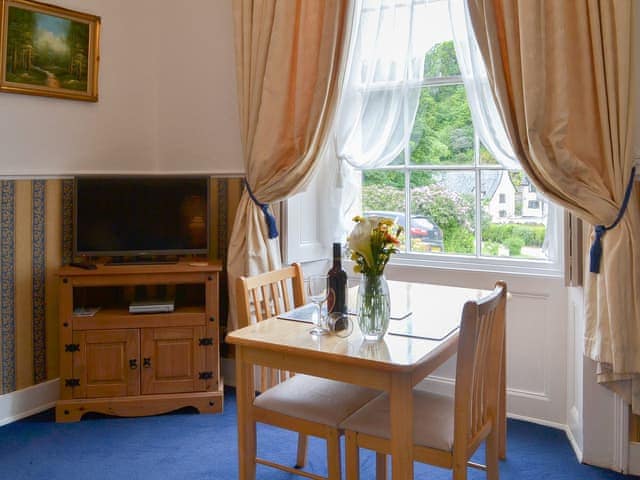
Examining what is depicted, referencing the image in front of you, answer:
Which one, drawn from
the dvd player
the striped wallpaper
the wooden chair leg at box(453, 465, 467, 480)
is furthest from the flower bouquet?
the striped wallpaper

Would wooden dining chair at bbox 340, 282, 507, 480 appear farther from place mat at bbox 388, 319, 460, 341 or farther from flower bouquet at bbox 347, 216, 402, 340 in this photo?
flower bouquet at bbox 347, 216, 402, 340

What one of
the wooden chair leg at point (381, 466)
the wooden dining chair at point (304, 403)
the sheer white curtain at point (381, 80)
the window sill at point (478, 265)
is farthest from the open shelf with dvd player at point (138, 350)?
the wooden chair leg at point (381, 466)

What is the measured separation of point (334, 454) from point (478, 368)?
58cm

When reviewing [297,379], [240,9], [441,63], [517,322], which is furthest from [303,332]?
[240,9]

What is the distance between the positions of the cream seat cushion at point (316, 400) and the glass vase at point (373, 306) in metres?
0.30

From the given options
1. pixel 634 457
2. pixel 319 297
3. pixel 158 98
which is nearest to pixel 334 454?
pixel 319 297

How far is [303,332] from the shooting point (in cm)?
210

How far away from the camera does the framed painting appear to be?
307cm

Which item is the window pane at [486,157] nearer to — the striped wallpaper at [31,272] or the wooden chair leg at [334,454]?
the wooden chair leg at [334,454]

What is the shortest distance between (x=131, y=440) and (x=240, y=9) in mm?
2412

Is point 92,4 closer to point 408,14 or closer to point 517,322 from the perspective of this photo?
point 408,14

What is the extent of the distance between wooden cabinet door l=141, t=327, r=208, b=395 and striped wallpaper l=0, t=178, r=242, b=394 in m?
0.60

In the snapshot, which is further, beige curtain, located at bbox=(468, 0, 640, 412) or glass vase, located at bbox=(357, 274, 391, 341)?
beige curtain, located at bbox=(468, 0, 640, 412)

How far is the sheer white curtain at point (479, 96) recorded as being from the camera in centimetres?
297
